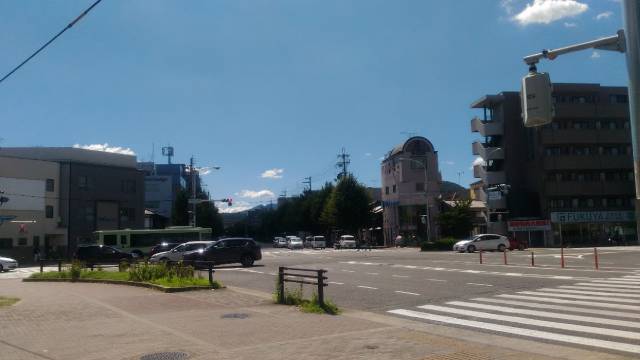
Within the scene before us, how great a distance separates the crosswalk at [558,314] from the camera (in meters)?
9.90

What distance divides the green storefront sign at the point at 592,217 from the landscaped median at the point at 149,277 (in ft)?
164

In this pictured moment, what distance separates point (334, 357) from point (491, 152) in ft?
203

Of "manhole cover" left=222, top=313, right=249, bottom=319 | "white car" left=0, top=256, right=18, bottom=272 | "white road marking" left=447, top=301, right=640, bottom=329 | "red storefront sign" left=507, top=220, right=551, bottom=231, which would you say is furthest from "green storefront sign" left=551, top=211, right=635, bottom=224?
"manhole cover" left=222, top=313, right=249, bottom=319

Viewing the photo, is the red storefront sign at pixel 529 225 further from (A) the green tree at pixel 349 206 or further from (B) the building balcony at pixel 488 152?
(A) the green tree at pixel 349 206

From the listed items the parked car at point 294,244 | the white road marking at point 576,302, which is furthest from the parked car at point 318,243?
the white road marking at point 576,302

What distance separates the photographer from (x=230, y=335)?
33.6ft

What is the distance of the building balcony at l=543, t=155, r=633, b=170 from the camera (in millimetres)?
61719

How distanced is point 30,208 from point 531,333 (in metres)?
55.5

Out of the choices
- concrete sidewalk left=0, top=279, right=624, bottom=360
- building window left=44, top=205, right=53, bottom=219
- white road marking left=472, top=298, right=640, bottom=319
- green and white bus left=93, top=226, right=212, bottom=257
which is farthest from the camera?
building window left=44, top=205, right=53, bottom=219

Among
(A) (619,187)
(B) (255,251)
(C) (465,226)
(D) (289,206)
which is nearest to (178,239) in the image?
(B) (255,251)

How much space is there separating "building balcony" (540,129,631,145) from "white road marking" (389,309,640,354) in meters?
53.9

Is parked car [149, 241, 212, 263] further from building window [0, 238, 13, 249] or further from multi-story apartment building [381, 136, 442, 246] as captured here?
multi-story apartment building [381, 136, 442, 246]

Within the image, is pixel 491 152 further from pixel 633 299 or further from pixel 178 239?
pixel 633 299

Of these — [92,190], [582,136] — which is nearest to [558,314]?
[582,136]
